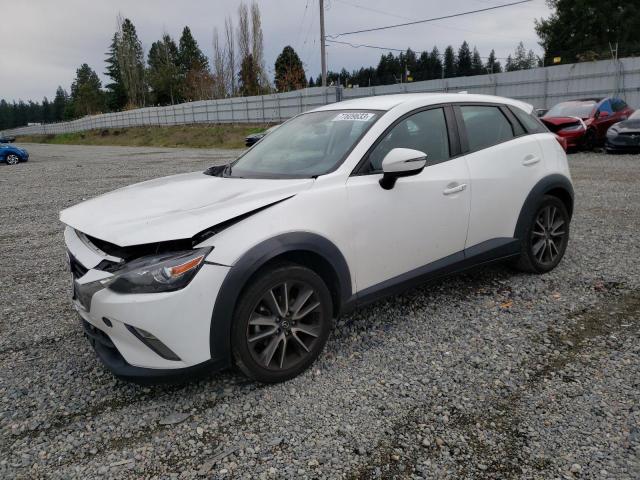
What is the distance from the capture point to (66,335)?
383 cm

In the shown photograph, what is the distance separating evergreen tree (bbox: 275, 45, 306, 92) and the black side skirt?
4827 cm

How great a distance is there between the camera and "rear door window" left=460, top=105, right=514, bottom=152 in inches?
159

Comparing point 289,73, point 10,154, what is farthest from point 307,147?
point 289,73

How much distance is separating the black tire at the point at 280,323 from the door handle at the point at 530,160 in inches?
90.7

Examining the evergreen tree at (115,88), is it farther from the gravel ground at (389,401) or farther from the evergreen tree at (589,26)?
the gravel ground at (389,401)

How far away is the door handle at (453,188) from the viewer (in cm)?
366

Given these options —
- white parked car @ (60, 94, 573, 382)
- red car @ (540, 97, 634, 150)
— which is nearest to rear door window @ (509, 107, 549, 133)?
white parked car @ (60, 94, 573, 382)

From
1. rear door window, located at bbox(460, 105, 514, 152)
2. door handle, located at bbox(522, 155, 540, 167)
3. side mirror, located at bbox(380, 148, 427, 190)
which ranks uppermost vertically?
rear door window, located at bbox(460, 105, 514, 152)

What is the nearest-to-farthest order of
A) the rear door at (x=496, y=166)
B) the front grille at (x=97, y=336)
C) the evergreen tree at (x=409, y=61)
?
the front grille at (x=97, y=336), the rear door at (x=496, y=166), the evergreen tree at (x=409, y=61)

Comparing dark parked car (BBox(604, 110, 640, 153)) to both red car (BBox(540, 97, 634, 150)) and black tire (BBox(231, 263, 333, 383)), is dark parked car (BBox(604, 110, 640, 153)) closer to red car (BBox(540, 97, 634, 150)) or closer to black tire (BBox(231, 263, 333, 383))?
red car (BBox(540, 97, 634, 150))

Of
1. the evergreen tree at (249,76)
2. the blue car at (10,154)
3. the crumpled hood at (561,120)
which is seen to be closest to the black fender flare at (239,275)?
the crumpled hood at (561,120)

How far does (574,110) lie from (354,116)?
48.3ft

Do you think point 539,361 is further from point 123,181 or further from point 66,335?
point 123,181

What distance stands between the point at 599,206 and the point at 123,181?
35.6 ft
